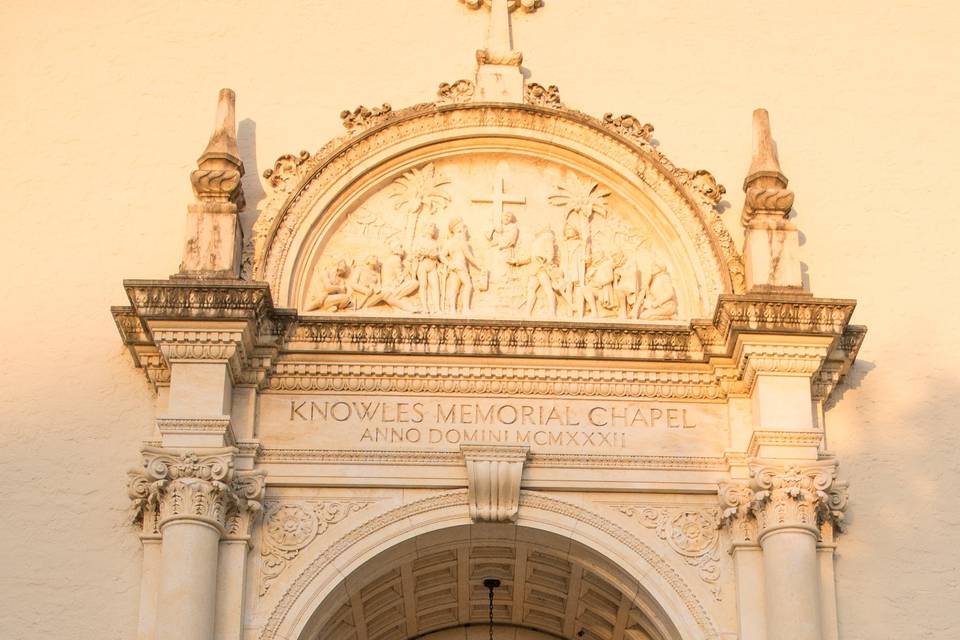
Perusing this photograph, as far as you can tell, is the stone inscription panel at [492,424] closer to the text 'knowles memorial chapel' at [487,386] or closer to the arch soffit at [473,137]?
the text 'knowles memorial chapel' at [487,386]

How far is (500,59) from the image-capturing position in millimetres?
21859

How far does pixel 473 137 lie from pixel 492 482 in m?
3.95

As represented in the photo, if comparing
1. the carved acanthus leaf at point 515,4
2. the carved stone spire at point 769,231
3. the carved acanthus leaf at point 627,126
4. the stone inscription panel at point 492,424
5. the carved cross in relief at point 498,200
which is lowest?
the stone inscription panel at point 492,424

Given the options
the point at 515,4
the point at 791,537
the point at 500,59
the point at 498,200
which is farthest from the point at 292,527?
the point at 515,4

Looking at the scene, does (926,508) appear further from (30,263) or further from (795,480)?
(30,263)

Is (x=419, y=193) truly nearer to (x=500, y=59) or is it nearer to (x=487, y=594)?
(x=500, y=59)

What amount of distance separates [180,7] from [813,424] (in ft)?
28.4

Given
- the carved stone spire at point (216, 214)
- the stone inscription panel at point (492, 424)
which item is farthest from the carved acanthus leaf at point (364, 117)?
the stone inscription panel at point (492, 424)

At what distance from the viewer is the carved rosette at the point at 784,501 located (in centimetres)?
1897

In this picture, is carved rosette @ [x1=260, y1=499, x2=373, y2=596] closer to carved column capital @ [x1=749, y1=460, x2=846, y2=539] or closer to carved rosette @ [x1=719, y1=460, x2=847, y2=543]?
carved rosette @ [x1=719, y1=460, x2=847, y2=543]

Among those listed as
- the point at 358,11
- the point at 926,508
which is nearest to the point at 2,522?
the point at 358,11

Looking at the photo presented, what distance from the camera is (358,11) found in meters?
22.6

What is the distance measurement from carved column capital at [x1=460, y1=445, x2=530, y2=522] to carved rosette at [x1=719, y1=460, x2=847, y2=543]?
205cm

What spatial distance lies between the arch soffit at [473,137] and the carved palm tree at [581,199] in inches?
12.5
